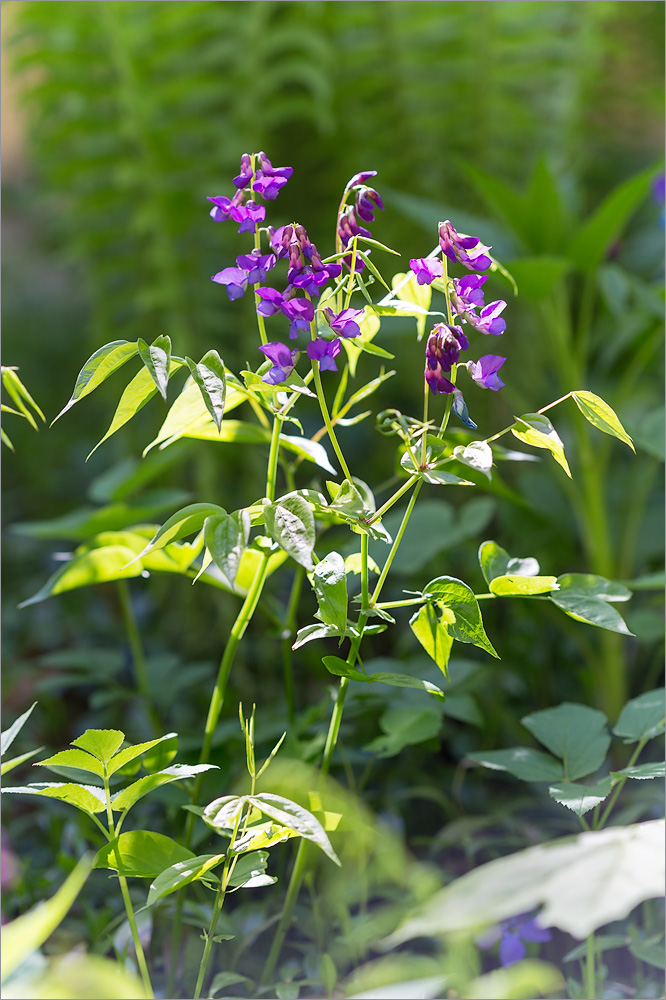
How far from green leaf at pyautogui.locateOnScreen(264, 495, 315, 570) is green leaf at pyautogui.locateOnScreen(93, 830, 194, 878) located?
0.22 m

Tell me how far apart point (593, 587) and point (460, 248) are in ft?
0.83

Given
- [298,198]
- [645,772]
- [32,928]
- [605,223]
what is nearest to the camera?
[32,928]

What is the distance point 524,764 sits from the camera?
642mm

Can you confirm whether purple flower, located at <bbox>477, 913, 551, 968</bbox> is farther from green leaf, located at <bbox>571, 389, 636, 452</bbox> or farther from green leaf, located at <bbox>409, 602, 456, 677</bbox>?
green leaf, located at <bbox>571, 389, 636, 452</bbox>

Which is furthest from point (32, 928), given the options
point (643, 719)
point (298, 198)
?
point (298, 198)

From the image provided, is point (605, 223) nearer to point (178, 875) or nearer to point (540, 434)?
point (540, 434)

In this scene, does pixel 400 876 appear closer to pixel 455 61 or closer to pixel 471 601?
pixel 471 601

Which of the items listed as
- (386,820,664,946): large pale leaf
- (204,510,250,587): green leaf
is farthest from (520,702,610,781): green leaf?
(204,510,250,587): green leaf

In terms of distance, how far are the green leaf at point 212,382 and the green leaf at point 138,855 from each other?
28cm

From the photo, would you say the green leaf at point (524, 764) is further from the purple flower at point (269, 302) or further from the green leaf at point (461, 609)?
the purple flower at point (269, 302)

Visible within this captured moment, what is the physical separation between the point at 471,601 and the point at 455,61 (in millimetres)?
1278

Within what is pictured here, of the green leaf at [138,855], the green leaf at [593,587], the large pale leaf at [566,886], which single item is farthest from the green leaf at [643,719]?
the green leaf at [138,855]

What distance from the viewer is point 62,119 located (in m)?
1.58

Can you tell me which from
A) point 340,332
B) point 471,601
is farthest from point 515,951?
point 340,332
